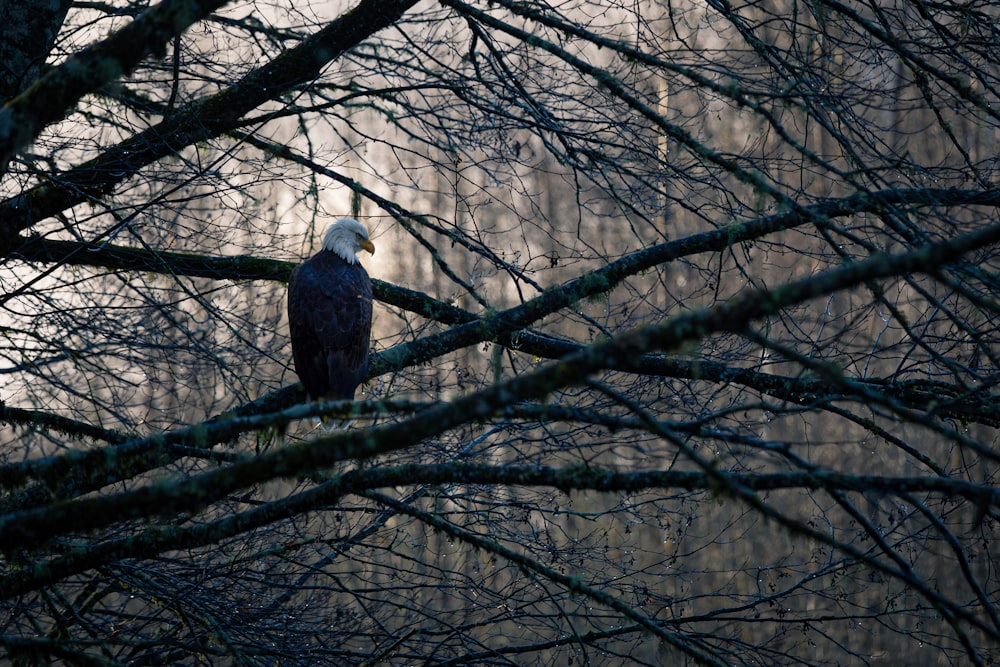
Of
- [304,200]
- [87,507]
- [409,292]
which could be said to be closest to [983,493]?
[87,507]

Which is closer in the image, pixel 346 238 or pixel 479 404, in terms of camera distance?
pixel 479 404

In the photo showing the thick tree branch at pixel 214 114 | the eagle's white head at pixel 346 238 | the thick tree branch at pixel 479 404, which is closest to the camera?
the thick tree branch at pixel 479 404

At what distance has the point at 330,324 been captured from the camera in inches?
190

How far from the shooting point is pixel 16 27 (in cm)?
377

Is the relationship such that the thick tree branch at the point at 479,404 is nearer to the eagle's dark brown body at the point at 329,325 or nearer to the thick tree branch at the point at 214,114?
the thick tree branch at the point at 214,114

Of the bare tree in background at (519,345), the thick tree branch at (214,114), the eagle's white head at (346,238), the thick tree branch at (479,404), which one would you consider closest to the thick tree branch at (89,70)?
the bare tree in background at (519,345)

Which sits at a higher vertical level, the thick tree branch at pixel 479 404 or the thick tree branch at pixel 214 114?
the thick tree branch at pixel 214 114

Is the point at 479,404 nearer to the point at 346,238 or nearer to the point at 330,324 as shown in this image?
the point at 330,324

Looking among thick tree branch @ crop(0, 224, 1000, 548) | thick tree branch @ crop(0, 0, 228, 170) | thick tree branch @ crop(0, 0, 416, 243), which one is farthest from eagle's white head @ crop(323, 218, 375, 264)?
thick tree branch @ crop(0, 224, 1000, 548)

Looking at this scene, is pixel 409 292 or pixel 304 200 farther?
pixel 304 200

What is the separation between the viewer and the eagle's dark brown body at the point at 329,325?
15.7 ft

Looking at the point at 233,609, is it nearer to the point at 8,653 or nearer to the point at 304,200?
the point at 8,653

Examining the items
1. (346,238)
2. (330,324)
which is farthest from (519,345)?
(346,238)

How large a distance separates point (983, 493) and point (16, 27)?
3.96 metres
